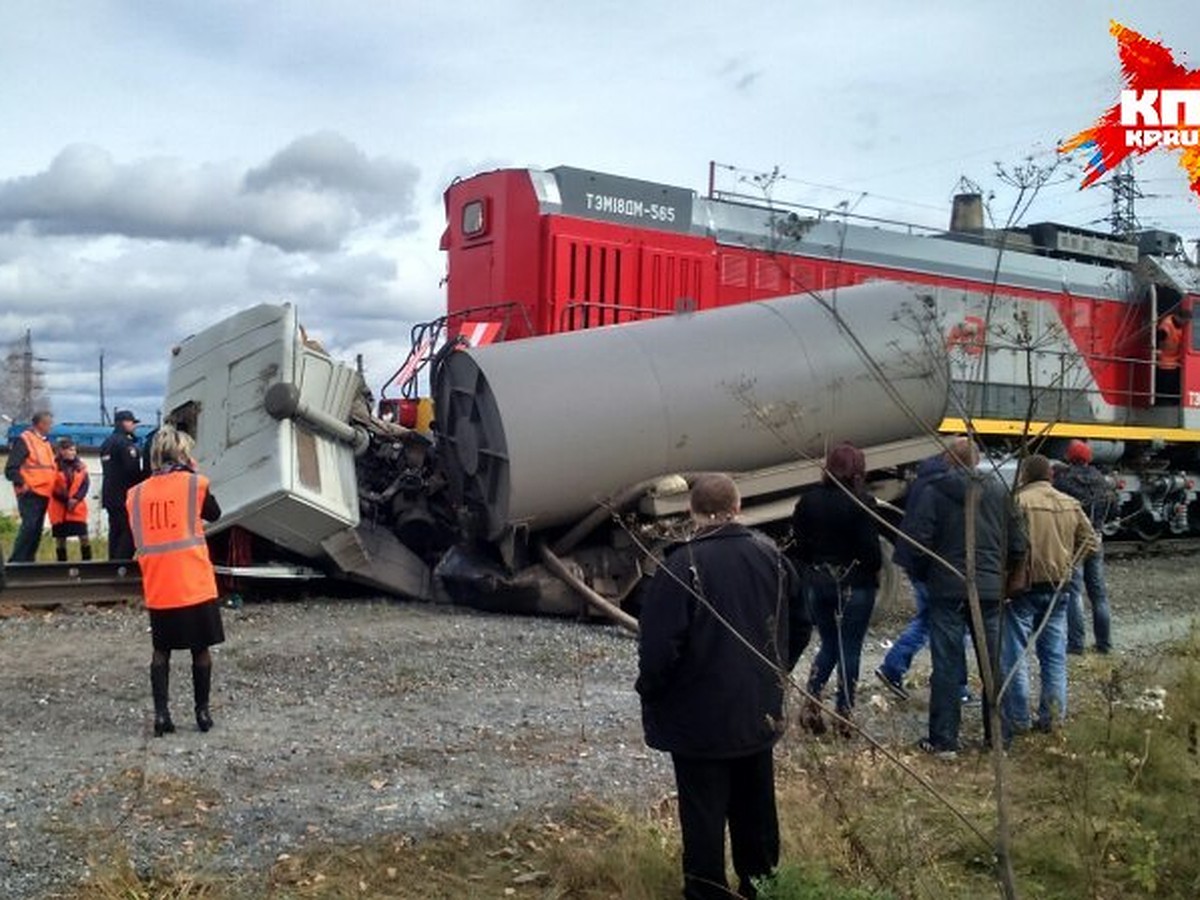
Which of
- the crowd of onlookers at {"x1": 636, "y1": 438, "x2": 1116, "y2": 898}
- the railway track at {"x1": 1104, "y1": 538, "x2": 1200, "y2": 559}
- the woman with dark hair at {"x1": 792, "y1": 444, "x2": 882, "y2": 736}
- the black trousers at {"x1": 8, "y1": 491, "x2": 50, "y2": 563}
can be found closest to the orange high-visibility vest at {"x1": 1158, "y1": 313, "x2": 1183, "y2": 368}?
the railway track at {"x1": 1104, "y1": 538, "x2": 1200, "y2": 559}

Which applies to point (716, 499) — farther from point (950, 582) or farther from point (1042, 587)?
point (1042, 587)

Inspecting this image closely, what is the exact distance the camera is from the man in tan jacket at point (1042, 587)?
6.71 m

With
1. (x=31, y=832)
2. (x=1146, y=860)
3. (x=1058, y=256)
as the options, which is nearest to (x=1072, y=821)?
(x=1146, y=860)

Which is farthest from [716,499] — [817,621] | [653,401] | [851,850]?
[653,401]

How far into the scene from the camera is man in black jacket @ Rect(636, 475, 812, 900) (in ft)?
13.0

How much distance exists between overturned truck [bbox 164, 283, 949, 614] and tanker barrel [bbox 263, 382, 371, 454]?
0.02 metres

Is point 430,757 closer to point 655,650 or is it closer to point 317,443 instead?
point 655,650

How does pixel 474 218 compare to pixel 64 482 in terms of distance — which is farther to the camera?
pixel 64 482

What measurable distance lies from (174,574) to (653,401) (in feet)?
13.0

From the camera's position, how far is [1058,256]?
16.4m

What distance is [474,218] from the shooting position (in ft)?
39.3

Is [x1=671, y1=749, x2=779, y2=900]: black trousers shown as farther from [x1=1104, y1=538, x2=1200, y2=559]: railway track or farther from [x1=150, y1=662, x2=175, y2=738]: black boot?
[x1=1104, y1=538, x2=1200, y2=559]: railway track

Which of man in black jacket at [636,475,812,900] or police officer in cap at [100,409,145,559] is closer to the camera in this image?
man in black jacket at [636,475,812,900]

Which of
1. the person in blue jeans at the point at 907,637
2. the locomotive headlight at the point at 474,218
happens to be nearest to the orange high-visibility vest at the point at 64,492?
Result: the locomotive headlight at the point at 474,218
